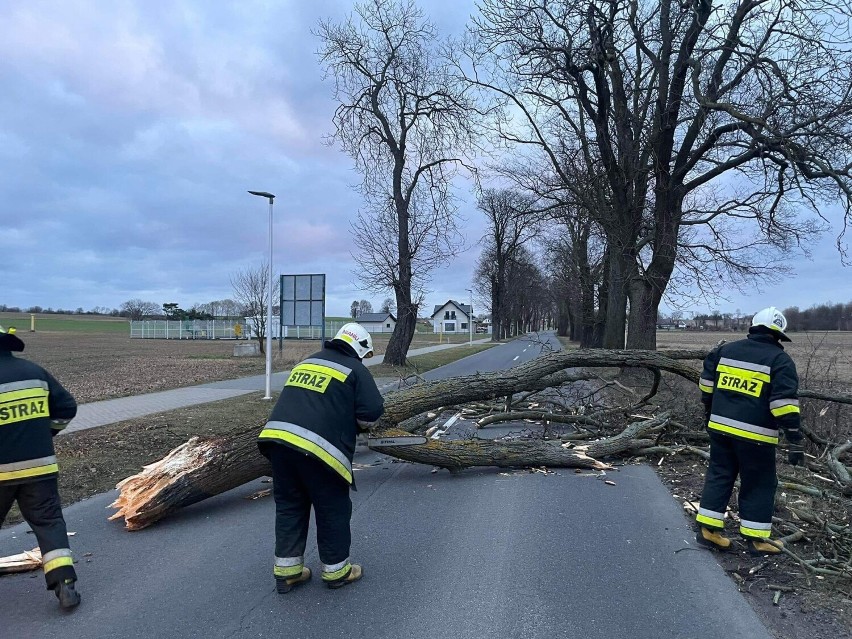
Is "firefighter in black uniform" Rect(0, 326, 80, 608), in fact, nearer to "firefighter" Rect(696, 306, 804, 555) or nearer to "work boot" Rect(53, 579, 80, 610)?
"work boot" Rect(53, 579, 80, 610)

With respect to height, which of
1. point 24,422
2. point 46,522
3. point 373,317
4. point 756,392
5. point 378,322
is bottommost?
point 46,522

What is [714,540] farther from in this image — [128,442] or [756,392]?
[128,442]

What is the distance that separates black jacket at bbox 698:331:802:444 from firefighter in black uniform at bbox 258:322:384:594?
8.81 feet

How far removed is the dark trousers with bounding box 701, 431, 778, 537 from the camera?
4.57 metres

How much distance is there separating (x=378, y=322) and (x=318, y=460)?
102782 mm

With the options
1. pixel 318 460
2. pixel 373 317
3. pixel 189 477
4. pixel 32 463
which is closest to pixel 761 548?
pixel 318 460

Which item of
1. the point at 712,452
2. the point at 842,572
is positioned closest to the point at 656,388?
the point at 712,452

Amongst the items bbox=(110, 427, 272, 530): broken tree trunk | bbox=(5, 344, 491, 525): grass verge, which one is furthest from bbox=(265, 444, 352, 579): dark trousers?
bbox=(5, 344, 491, 525): grass verge

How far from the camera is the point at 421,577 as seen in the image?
4.21 m

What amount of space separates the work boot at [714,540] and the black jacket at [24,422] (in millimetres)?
4542

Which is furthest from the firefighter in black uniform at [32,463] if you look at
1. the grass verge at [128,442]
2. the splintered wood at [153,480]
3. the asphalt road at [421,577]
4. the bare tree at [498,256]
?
the bare tree at [498,256]

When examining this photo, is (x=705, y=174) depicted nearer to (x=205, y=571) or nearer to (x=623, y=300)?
(x=623, y=300)

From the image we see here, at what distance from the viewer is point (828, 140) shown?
12.2 metres

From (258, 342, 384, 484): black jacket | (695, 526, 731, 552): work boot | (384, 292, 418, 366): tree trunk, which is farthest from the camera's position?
(384, 292, 418, 366): tree trunk
